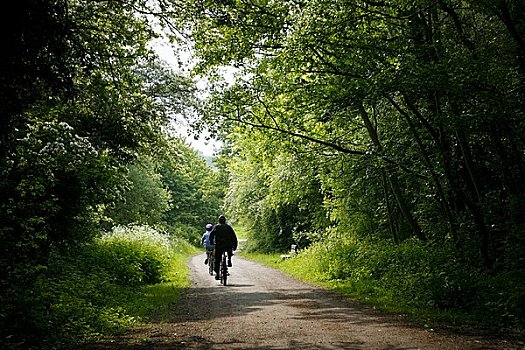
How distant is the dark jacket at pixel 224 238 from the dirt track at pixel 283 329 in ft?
10.9

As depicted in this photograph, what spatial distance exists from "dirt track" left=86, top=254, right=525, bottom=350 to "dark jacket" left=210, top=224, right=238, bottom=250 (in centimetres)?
331

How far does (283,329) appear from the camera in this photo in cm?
794

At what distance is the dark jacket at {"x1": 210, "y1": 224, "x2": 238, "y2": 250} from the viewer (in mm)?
15359

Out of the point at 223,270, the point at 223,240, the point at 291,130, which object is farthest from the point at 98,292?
the point at 291,130

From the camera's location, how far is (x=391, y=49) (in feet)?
39.6

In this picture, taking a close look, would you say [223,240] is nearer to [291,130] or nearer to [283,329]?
[291,130]

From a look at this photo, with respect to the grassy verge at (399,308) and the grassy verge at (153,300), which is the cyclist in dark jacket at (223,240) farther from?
the grassy verge at (399,308)

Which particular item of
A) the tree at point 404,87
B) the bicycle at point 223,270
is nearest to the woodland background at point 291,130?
the tree at point 404,87

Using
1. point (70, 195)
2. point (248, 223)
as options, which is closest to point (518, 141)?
point (70, 195)

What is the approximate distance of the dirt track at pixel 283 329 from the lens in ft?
22.5

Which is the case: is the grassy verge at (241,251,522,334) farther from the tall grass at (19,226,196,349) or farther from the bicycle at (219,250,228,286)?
the tall grass at (19,226,196,349)

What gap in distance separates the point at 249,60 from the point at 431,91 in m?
5.72

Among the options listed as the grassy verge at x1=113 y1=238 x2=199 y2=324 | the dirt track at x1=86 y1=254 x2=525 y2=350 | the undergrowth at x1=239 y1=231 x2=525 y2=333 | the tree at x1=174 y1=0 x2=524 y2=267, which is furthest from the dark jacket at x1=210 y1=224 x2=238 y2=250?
the tree at x1=174 y1=0 x2=524 y2=267

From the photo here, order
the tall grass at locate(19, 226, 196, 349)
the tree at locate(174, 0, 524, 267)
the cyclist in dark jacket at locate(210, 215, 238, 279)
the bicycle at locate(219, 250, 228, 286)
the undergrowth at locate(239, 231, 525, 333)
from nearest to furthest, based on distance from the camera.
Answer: the tall grass at locate(19, 226, 196, 349) < the undergrowth at locate(239, 231, 525, 333) < the tree at locate(174, 0, 524, 267) < the bicycle at locate(219, 250, 228, 286) < the cyclist in dark jacket at locate(210, 215, 238, 279)
